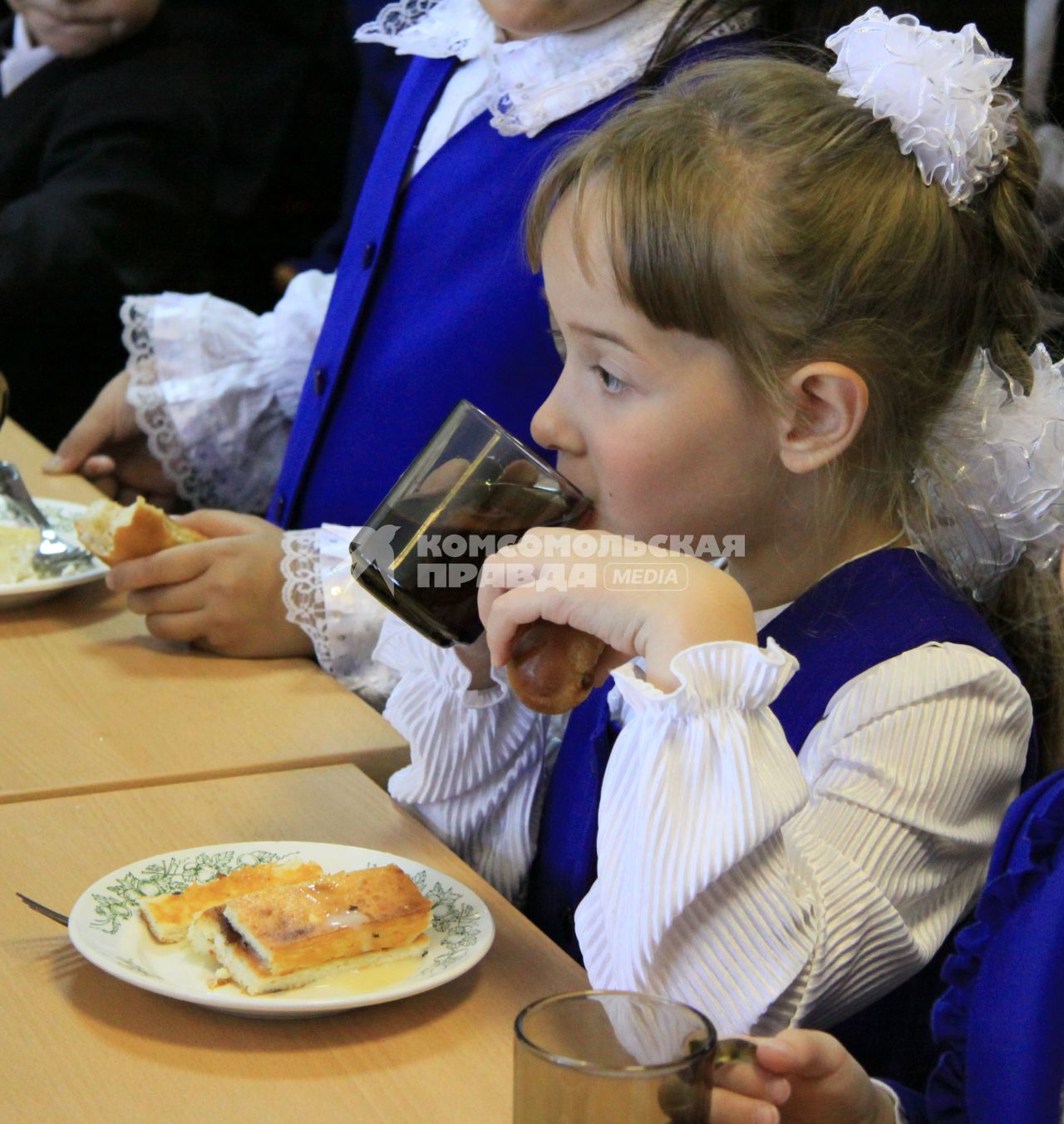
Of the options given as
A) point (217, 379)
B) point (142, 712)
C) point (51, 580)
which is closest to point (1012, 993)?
point (142, 712)

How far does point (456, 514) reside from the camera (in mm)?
1042

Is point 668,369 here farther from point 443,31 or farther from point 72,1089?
point 443,31

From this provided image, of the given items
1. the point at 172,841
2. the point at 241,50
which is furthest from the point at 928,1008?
the point at 241,50

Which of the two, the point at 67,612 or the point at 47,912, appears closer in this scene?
the point at 47,912

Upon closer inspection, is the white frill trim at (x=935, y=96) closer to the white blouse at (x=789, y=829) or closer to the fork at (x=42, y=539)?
the white blouse at (x=789, y=829)

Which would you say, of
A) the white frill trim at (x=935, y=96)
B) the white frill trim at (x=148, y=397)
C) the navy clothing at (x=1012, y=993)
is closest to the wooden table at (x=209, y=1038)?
the navy clothing at (x=1012, y=993)

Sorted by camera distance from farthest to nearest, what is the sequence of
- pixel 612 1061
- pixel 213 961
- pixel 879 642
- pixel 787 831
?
pixel 879 642 → pixel 787 831 → pixel 213 961 → pixel 612 1061

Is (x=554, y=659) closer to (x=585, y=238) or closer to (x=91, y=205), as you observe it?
(x=585, y=238)

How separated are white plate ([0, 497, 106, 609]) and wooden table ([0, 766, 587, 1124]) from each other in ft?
1.60

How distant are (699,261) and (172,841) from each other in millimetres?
590

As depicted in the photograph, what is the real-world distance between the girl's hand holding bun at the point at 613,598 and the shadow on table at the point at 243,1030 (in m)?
0.25

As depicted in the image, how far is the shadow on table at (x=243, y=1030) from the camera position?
0.80 metres

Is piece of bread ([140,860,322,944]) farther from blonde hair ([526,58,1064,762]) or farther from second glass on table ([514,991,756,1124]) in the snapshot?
blonde hair ([526,58,1064,762])

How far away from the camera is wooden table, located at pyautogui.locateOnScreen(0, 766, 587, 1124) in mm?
755
